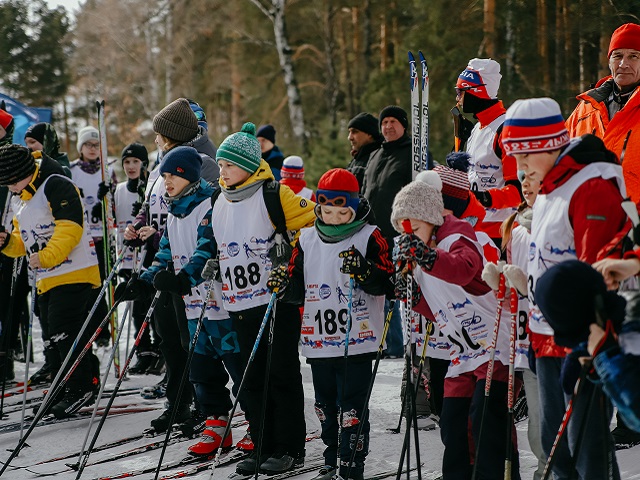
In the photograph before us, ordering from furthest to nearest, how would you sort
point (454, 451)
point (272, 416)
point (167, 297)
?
point (167, 297) → point (272, 416) → point (454, 451)

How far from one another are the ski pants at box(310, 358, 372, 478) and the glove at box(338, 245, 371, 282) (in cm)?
51

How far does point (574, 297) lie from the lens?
8.89ft

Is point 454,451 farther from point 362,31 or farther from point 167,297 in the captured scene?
point 362,31

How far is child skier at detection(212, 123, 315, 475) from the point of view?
15.9 ft

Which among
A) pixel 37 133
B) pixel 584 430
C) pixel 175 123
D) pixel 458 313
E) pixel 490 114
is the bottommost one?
pixel 584 430

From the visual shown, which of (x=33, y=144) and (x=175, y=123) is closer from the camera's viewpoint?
(x=175, y=123)

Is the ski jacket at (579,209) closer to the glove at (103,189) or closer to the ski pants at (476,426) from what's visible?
the ski pants at (476,426)

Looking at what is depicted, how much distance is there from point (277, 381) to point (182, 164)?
1.54 m

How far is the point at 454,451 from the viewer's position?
12.6 ft

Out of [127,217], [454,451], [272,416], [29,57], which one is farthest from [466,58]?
[29,57]

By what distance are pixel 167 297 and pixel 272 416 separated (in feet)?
4.44

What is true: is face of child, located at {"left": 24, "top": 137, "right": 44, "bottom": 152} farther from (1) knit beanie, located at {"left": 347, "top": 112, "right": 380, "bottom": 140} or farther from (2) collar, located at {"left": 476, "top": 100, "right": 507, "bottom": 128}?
(2) collar, located at {"left": 476, "top": 100, "right": 507, "bottom": 128}

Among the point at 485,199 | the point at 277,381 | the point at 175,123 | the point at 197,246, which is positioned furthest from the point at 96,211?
the point at 485,199

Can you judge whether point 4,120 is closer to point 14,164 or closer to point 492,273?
point 14,164
